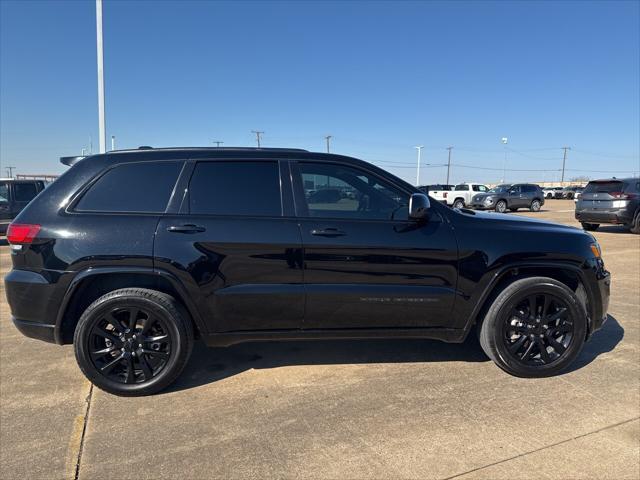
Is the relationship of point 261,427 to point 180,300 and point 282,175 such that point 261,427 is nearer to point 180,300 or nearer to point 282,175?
point 180,300

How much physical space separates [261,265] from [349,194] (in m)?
0.90

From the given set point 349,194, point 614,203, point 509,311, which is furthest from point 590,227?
point 349,194

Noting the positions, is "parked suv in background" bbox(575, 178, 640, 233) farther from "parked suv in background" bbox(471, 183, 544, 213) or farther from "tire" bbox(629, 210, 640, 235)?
"parked suv in background" bbox(471, 183, 544, 213)

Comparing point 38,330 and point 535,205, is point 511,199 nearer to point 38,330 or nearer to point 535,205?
point 535,205

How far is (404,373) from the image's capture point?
350cm

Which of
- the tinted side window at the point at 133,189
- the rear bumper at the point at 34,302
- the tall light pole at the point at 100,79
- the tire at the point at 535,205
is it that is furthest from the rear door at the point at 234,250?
the tire at the point at 535,205

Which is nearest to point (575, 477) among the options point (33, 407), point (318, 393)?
point (318, 393)

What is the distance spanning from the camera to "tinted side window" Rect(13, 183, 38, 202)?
11.7 meters

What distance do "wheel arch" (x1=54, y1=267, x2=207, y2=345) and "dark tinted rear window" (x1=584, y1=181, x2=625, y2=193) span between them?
14.0 meters

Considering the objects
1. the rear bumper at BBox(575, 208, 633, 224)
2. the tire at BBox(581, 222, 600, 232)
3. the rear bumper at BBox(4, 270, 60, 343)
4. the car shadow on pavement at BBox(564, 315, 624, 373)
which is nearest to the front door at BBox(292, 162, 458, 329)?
A: the car shadow on pavement at BBox(564, 315, 624, 373)

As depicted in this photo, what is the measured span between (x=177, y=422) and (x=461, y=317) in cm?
222

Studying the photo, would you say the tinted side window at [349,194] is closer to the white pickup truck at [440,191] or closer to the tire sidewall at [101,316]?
the tire sidewall at [101,316]

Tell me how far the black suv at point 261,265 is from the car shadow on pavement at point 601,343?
1.18 ft

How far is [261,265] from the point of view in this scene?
3.16 meters
